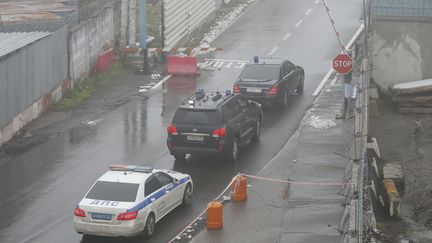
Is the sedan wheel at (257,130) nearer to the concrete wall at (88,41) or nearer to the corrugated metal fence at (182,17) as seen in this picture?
the concrete wall at (88,41)

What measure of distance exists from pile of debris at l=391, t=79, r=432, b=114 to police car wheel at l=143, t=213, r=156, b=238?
13.5 meters

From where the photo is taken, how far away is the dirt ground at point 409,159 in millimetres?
19078

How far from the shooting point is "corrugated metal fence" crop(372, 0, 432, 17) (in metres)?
30.8

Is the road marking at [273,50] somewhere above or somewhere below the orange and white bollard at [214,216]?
above

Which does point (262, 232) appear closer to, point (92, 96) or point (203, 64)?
point (92, 96)

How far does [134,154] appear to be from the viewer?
24531 mm

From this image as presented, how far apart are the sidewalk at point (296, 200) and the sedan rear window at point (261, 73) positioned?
341 centimetres

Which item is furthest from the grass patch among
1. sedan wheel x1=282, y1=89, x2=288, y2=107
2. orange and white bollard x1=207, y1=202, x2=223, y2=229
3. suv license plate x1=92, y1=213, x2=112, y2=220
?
suv license plate x1=92, y1=213, x2=112, y2=220

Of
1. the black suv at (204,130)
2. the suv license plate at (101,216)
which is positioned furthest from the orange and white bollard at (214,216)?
the black suv at (204,130)

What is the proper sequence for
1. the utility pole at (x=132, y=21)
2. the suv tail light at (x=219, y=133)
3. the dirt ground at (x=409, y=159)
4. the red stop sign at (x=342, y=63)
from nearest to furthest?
1. the dirt ground at (x=409, y=159)
2. the suv tail light at (x=219, y=133)
3. the red stop sign at (x=342, y=63)
4. the utility pole at (x=132, y=21)

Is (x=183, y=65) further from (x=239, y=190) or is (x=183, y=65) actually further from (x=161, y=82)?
(x=239, y=190)

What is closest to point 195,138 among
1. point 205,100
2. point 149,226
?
point 205,100

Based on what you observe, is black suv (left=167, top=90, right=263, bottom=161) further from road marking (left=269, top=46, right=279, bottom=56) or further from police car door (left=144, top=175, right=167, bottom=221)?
road marking (left=269, top=46, right=279, bottom=56)

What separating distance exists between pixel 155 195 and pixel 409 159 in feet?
29.4
